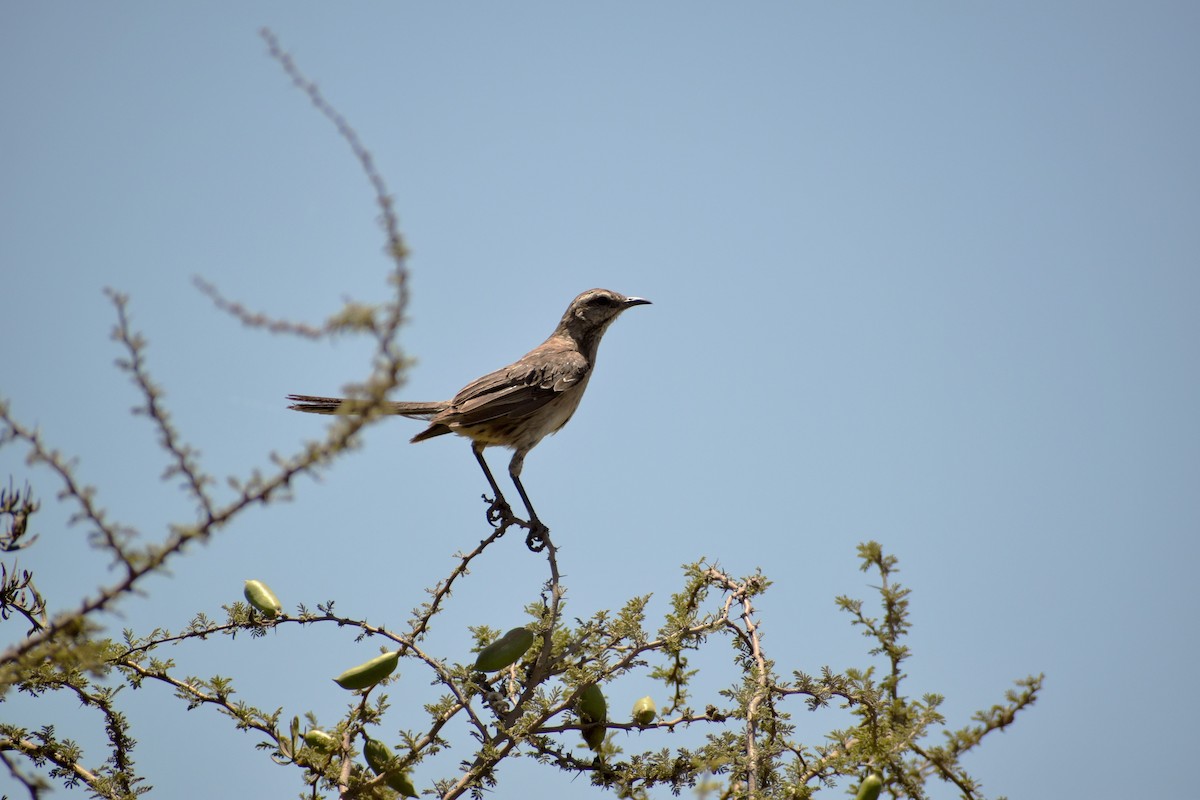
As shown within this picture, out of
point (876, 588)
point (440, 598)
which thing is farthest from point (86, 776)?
point (876, 588)

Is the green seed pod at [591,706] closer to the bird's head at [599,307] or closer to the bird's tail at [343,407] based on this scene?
the bird's tail at [343,407]

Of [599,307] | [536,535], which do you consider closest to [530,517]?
[536,535]

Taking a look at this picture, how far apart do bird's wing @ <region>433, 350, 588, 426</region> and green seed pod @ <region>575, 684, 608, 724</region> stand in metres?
2.49

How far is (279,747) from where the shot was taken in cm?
317

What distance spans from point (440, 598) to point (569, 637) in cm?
53

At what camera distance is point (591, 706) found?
130 inches

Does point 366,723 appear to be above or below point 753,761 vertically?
above

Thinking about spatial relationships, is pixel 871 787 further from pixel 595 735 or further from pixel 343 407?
pixel 343 407

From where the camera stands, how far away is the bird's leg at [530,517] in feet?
18.0

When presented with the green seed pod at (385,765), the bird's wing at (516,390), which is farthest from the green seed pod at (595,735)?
the bird's wing at (516,390)

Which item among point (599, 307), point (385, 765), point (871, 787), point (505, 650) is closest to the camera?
point (871, 787)

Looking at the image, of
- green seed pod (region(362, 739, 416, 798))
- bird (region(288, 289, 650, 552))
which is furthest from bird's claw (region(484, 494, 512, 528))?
green seed pod (region(362, 739, 416, 798))

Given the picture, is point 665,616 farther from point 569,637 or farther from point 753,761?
point 753,761

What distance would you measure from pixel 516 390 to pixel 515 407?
127mm
